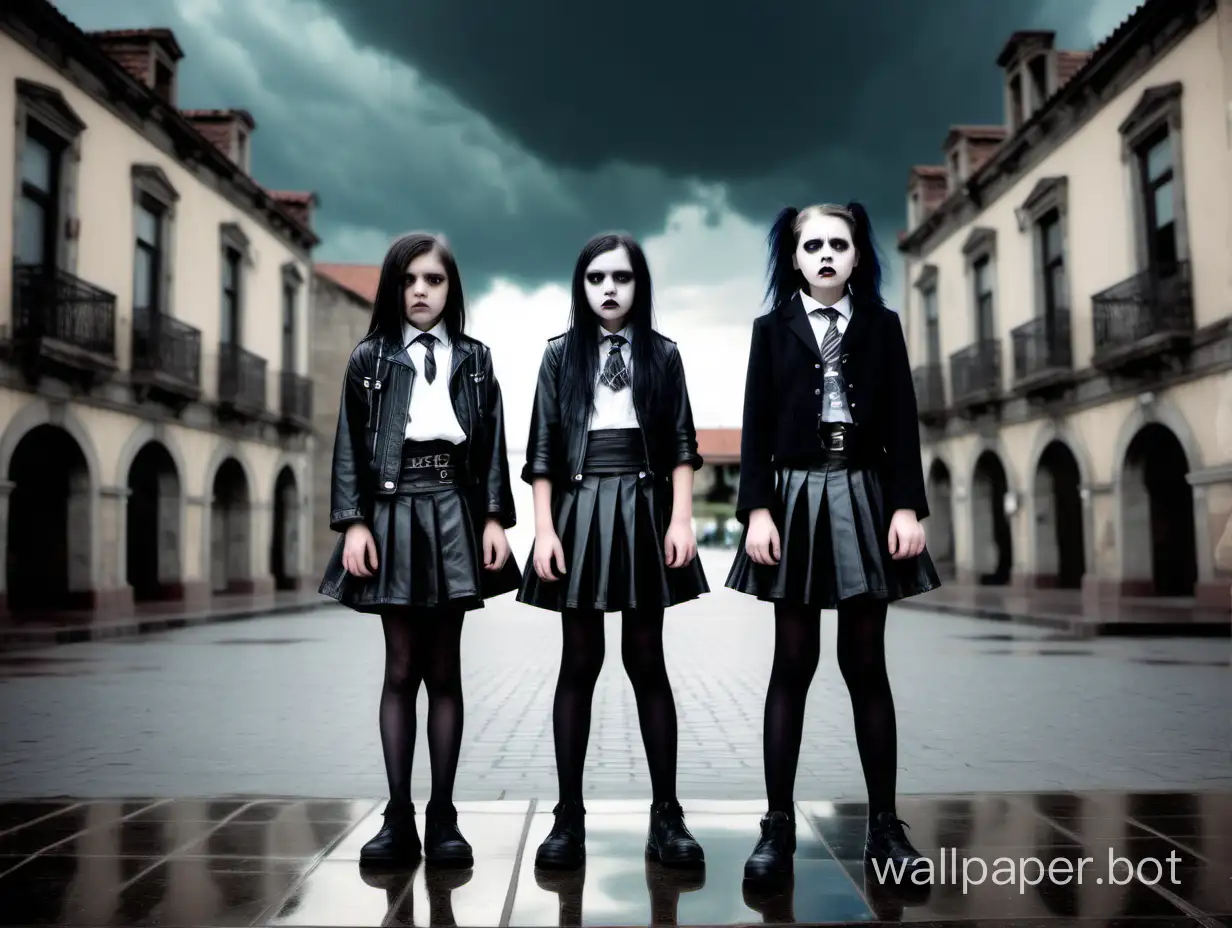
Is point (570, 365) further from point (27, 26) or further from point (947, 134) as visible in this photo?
point (947, 134)

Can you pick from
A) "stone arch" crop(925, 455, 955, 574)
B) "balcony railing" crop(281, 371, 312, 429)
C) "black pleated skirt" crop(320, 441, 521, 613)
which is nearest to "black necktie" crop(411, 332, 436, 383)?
"black pleated skirt" crop(320, 441, 521, 613)

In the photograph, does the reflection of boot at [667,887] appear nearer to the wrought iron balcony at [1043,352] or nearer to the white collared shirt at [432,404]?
the white collared shirt at [432,404]

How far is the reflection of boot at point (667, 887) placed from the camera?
3.16m

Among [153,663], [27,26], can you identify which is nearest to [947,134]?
[27,26]

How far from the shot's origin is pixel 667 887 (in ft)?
11.2

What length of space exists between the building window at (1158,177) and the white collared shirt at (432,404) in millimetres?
16668

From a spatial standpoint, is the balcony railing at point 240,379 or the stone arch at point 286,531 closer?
the balcony railing at point 240,379

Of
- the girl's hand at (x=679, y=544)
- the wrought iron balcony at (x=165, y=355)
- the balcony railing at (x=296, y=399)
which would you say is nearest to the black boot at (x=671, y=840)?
the girl's hand at (x=679, y=544)

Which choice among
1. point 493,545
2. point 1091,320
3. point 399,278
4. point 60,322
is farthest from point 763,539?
point 1091,320

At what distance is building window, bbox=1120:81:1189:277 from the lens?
17922 millimetres

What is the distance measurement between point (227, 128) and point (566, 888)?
25.6 m

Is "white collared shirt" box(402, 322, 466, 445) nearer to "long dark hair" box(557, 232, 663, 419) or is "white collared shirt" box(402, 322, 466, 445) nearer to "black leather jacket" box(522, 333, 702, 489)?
"black leather jacket" box(522, 333, 702, 489)

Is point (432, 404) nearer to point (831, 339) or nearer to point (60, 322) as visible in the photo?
point (831, 339)

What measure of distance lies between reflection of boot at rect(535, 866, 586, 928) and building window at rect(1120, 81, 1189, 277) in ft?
55.9
